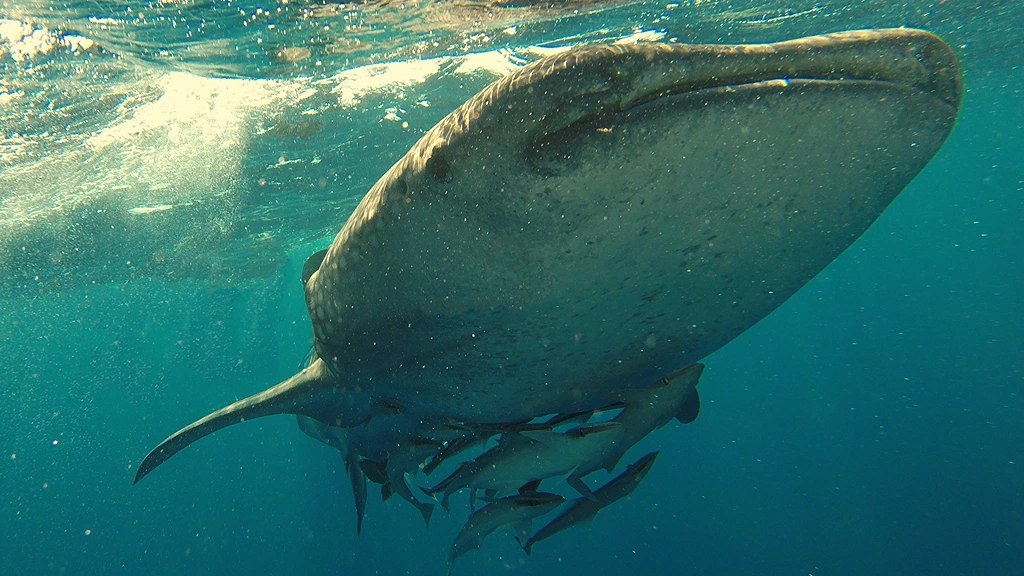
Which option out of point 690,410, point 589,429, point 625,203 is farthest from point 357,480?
point 625,203

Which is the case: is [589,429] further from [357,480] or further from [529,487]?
[357,480]

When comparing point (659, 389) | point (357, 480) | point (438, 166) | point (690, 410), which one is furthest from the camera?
point (357, 480)

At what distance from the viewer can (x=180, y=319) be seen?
167 ft

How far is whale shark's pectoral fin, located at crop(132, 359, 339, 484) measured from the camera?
3.97 meters

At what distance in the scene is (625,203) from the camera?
6.35 ft

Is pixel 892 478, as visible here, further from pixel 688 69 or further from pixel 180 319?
pixel 180 319

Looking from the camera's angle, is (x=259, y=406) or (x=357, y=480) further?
(x=357, y=480)

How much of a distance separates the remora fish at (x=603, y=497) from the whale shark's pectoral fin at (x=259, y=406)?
2.48 metres

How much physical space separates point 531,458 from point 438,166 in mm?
2610

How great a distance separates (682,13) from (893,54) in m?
12.7

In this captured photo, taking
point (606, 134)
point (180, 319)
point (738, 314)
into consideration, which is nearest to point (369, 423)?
point (738, 314)

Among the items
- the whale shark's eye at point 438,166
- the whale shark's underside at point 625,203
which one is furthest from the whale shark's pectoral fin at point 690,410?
the whale shark's eye at point 438,166

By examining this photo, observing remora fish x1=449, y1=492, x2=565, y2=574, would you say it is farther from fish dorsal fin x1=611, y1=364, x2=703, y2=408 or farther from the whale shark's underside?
the whale shark's underside

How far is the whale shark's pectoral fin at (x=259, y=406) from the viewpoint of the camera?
13.0 ft
